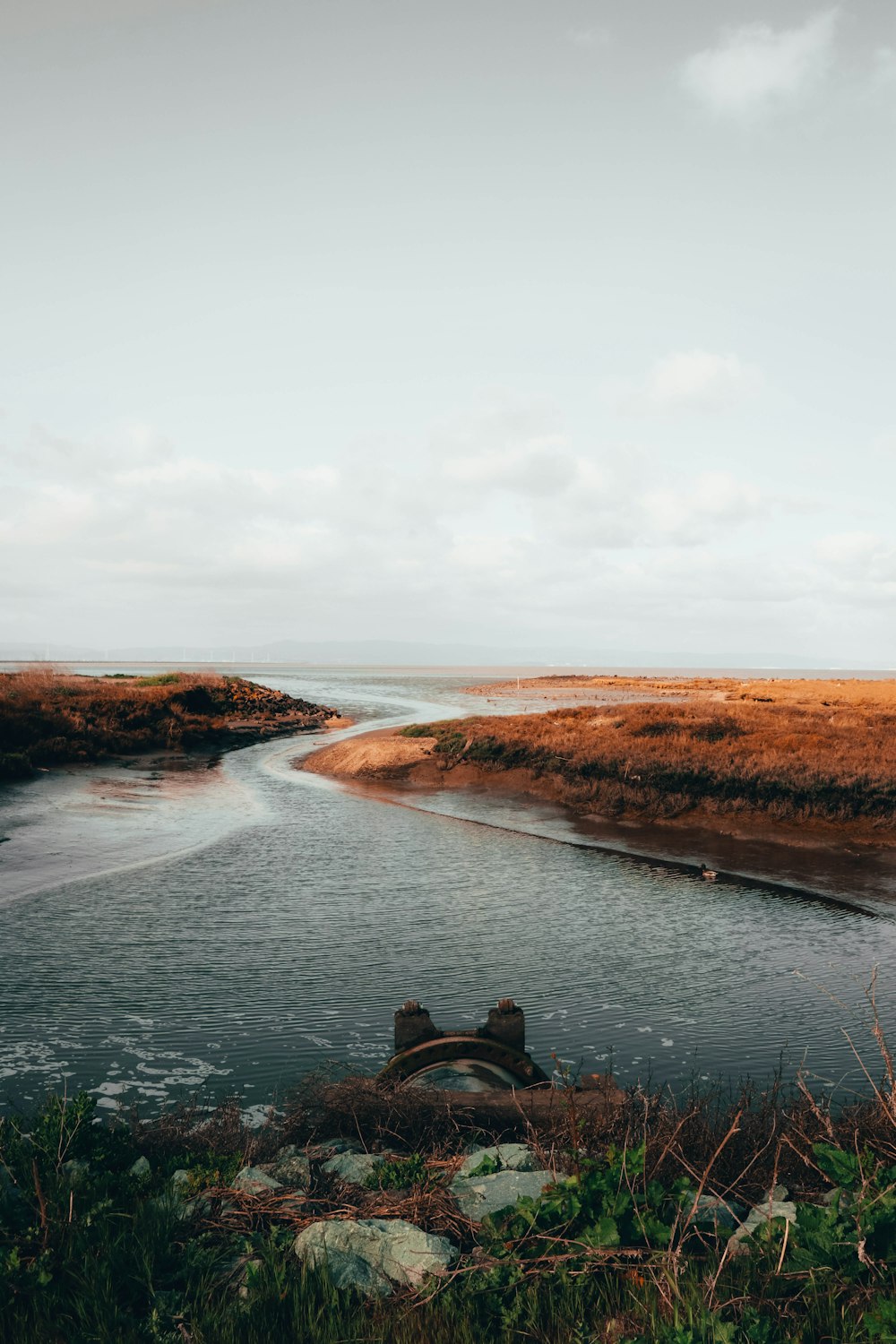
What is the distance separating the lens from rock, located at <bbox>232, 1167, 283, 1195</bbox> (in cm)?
488

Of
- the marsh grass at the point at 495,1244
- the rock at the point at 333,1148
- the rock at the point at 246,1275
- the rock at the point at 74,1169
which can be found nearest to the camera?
the marsh grass at the point at 495,1244

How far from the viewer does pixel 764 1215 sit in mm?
4492

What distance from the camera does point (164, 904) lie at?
13.3m

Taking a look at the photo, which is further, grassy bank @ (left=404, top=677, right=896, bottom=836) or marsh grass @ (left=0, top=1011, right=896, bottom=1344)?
grassy bank @ (left=404, top=677, right=896, bottom=836)

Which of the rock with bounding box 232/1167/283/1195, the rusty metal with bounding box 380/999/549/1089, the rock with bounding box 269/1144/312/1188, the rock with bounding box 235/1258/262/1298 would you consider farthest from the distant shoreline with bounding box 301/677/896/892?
the rock with bounding box 235/1258/262/1298

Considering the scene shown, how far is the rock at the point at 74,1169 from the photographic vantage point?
481 centimetres

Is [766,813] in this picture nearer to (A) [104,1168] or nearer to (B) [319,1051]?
(B) [319,1051]

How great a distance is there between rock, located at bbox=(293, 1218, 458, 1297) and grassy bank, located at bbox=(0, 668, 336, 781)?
2560 centimetres

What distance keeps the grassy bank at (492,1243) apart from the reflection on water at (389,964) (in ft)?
7.63

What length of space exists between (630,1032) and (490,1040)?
3041 mm

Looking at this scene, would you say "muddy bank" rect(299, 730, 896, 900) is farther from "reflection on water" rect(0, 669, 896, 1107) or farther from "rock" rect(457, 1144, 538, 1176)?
"rock" rect(457, 1144, 538, 1176)

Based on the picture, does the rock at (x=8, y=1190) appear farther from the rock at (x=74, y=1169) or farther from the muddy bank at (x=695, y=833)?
the muddy bank at (x=695, y=833)

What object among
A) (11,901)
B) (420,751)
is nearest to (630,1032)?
(11,901)

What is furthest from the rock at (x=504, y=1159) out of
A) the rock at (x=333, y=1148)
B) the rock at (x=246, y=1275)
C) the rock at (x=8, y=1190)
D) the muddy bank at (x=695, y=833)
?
the muddy bank at (x=695, y=833)
